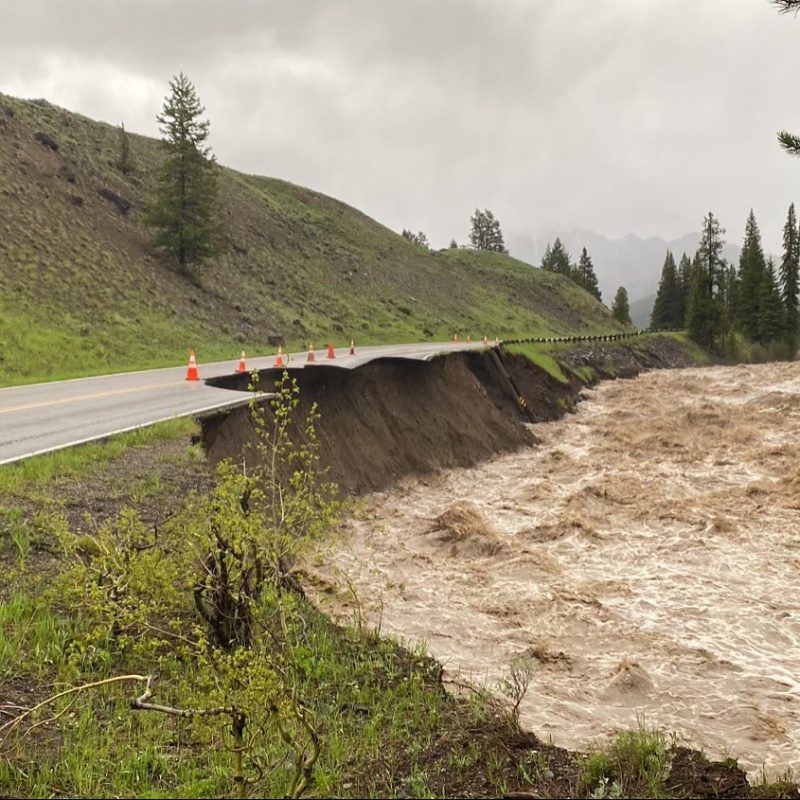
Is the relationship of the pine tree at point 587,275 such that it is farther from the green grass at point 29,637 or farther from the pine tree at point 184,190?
the green grass at point 29,637

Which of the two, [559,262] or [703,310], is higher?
[559,262]

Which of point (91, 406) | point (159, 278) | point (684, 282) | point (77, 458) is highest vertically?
point (684, 282)

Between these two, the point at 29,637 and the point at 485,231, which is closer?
the point at 29,637

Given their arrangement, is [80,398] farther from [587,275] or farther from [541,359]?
[587,275]

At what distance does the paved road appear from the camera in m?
10.9

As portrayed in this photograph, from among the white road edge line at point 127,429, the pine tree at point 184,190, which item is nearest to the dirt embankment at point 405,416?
the white road edge line at point 127,429

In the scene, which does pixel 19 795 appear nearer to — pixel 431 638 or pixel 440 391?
pixel 431 638

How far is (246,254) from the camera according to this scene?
4841 centimetres

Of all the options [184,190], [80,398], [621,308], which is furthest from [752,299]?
[80,398]

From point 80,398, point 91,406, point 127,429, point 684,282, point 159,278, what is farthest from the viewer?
point 684,282

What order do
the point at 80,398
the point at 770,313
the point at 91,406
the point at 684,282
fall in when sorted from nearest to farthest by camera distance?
the point at 91,406 < the point at 80,398 < the point at 770,313 < the point at 684,282

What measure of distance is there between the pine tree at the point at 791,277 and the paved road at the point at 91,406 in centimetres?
6518

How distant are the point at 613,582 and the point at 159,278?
31.3m

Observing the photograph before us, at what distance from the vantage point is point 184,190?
3609 cm
